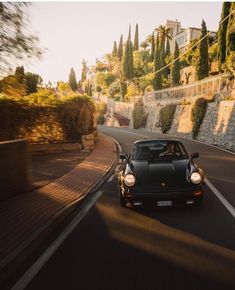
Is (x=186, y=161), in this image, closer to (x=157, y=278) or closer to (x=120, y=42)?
(x=157, y=278)

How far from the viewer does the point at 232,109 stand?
83.8ft

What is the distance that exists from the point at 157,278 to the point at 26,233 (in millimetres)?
2562

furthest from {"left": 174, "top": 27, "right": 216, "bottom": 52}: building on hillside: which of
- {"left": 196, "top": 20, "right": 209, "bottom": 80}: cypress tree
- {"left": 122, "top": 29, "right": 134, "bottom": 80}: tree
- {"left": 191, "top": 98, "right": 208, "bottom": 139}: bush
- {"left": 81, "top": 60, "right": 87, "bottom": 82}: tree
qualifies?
{"left": 81, "top": 60, "right": 87, "bottom": 82}: tree

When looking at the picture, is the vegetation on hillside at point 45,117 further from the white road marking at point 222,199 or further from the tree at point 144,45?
the tree at point 144,45

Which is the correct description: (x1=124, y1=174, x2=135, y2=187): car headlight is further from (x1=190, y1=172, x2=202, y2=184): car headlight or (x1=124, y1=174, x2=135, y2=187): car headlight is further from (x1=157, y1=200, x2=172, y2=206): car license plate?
(x1=190, y1=172, x2=202, y2=184): car headlight

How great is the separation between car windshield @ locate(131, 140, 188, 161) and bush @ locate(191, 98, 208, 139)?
899 inches

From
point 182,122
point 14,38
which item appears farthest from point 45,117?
point 182,122

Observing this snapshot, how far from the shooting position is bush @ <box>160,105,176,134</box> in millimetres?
42344

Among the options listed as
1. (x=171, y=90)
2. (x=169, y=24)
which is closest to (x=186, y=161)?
(x=171, y=90)

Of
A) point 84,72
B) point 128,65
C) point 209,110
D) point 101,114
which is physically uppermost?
point 128,65

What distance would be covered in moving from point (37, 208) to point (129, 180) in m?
2.01

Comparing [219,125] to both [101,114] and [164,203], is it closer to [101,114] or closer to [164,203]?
[164,203]

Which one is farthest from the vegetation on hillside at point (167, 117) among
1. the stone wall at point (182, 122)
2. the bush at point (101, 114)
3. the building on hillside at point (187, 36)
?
the building on hillside at point (187, 36)

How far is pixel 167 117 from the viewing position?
42938mm
